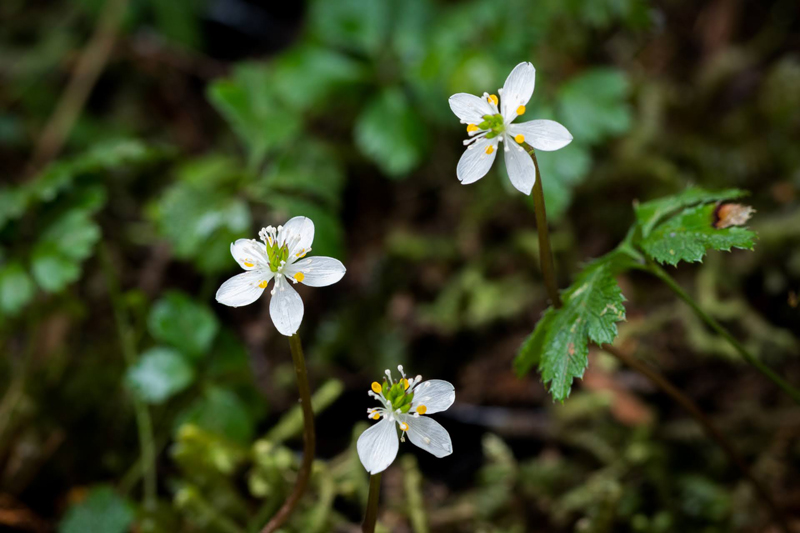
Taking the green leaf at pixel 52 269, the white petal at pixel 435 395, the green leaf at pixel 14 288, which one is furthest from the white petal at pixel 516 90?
the green leaf at pixel 14 288

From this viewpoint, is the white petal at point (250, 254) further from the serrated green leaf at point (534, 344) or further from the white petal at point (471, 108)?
the serrated green leaf at point (534, 344)

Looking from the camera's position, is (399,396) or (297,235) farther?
(297,235)

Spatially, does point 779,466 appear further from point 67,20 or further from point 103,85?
point 67,20

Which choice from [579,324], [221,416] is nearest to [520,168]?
[579,324]

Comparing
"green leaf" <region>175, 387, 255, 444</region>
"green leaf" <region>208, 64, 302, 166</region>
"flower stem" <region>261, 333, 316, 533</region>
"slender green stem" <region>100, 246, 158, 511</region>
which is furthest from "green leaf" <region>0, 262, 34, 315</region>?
"flower stem" <region>261, 333, 316, 533</region>

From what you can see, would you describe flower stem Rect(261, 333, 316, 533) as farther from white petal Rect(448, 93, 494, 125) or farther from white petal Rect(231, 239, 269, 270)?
white petal Rect(448, 93, 494, 125)

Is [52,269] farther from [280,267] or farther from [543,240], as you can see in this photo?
[543,240]
